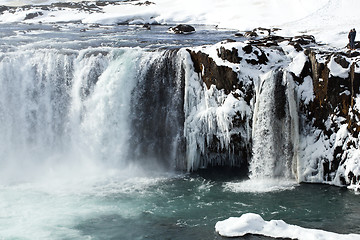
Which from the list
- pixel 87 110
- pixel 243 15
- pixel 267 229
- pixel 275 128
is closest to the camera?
pixel 267 229

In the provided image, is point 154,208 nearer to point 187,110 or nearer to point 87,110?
point 187,110

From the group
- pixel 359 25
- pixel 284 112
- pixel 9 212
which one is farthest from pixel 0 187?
pixel 359 25

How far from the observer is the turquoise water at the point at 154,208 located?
1296 centimetres

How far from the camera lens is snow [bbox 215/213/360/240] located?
Result: 11773 millimetres

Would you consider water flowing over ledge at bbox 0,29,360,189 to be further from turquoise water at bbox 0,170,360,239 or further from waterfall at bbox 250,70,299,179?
turquoise water at bbox 0,170,360,239

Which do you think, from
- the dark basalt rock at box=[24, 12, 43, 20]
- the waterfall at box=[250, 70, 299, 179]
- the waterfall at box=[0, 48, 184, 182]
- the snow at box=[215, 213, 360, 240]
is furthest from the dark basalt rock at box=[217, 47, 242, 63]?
the dark basalt rock at box=[24, 12, 43, 20]

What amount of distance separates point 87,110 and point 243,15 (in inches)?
1214

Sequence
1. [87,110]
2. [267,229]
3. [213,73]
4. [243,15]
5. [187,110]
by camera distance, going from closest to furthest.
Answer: [267,229]
[213,73]
[187,110]
[87,110]
[243,15]

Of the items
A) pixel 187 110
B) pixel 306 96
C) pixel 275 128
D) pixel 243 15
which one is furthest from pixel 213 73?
pixel 243 15

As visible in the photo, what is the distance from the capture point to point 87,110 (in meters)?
19.0

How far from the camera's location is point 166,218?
13766 millimetres

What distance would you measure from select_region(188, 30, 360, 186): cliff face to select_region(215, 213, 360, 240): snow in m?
4.01

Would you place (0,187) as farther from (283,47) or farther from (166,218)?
(283,47)

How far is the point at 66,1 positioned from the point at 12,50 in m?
56.6
